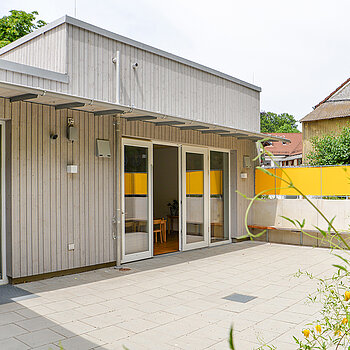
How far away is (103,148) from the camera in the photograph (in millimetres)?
6723

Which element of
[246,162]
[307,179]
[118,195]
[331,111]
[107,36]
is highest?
[331,111]

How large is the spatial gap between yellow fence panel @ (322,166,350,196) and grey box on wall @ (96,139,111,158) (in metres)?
5.24

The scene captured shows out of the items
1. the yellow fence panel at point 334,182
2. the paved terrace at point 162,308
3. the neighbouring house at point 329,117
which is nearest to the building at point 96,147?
the paved terrace at point 162,308

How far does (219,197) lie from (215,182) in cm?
40

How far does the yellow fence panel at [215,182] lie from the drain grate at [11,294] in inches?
200

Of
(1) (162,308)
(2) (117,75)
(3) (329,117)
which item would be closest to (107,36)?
(2) (117,75)

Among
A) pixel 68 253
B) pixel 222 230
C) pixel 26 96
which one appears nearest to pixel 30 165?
pixel 26 96

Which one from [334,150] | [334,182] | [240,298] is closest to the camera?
A: [240,298]

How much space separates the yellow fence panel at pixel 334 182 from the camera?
9.06 metres

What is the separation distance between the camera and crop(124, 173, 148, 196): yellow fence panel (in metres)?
7.30

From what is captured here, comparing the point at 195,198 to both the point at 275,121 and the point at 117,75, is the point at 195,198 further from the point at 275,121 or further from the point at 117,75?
the point at 275,121

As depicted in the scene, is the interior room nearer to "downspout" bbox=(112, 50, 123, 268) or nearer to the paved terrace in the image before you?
"downspout" bbox=(112, 50, 123, 268)

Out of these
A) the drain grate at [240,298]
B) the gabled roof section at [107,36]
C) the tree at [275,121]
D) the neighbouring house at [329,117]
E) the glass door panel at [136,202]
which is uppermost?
the tree at [275,121]

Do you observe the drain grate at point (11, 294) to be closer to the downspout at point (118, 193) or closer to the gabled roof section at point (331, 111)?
the downspout at point (118, 193)
